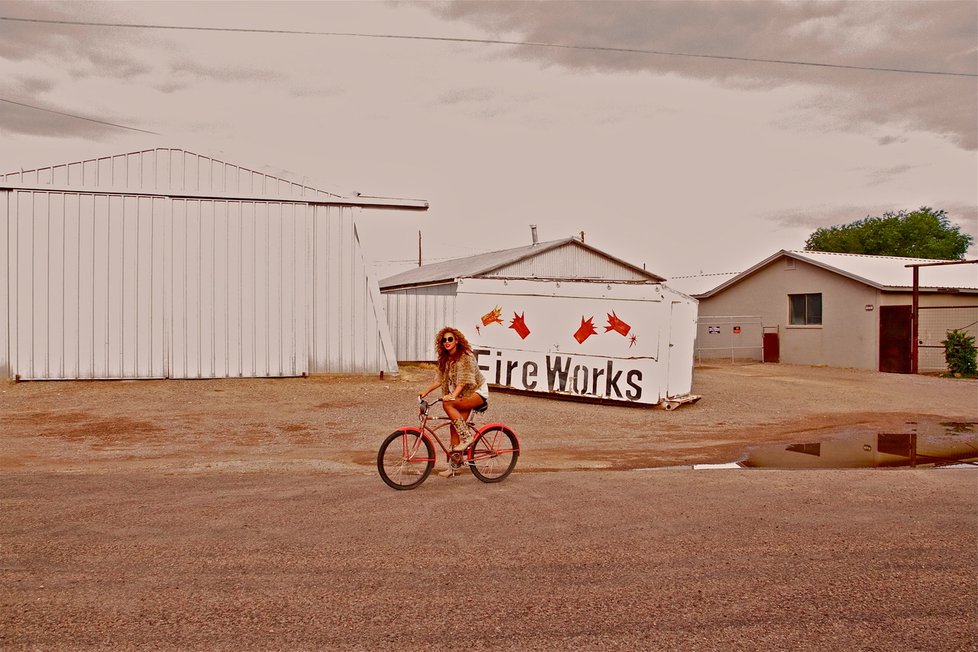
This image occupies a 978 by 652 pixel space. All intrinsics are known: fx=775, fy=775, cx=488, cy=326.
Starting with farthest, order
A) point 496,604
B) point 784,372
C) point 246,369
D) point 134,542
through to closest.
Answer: point 784,372, point 246,369, point 134,542, point 496,604

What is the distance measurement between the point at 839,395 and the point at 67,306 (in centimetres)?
1865

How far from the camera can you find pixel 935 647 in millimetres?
4023

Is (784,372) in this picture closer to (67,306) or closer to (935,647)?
(67,306)

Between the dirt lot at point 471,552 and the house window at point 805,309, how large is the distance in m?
21.8

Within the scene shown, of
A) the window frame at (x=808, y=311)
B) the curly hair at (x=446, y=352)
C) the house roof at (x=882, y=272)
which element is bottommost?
the curly hair at (x=446, y=352)

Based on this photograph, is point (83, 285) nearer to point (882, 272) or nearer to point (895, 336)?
point (895, 336)

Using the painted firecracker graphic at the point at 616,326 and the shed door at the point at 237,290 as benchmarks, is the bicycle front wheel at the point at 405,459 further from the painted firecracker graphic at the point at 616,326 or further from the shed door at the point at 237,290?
the shed door at the point at 237,290

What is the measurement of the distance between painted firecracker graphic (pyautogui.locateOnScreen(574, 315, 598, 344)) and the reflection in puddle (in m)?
5.66

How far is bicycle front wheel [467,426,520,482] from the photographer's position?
829 centimetres

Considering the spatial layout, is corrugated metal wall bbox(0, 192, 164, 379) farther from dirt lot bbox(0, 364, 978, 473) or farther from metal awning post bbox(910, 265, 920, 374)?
metal awning post bbox(910, 265, 920, 374)

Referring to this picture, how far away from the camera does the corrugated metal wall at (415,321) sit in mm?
24938

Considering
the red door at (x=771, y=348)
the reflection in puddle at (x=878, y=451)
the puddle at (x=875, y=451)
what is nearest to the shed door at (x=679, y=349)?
the puddle at (x=875, y=451)

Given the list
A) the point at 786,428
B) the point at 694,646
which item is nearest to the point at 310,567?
the point at 694,646

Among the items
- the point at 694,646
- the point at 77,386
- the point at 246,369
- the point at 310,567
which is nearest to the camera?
the point at 694,646
